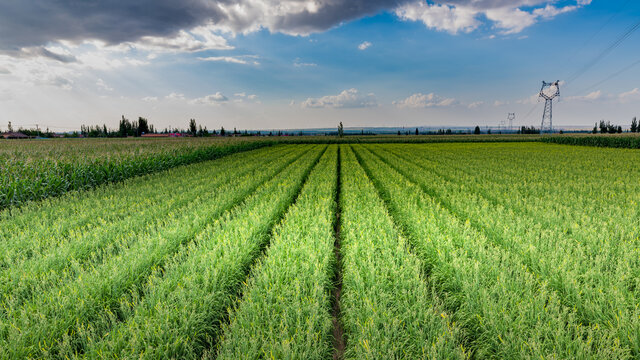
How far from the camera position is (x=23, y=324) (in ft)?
9.17

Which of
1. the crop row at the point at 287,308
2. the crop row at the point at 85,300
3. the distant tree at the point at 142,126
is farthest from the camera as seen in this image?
the distant tree at the point at 142,126

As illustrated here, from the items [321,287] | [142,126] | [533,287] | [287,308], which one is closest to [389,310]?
[321,287]

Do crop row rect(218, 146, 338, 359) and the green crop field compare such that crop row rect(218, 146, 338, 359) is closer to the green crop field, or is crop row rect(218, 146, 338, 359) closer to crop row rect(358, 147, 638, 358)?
the green crop field

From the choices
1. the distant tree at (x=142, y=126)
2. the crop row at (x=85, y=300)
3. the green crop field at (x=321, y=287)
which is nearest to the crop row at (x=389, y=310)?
the green crop field at (x=321, y=287)

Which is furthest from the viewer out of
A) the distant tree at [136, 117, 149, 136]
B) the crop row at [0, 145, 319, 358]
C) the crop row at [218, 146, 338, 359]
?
the distant tree at [136, 117, 149, 136]

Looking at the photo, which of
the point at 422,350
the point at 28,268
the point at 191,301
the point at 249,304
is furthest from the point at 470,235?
the point at 28,268

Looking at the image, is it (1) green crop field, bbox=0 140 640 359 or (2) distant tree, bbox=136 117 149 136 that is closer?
(1) green crop field, bbox=0 140 640 359

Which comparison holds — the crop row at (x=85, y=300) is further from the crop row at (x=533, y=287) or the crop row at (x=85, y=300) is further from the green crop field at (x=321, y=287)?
the crop row at (x=533, y=287)

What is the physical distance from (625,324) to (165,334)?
435 centimetres

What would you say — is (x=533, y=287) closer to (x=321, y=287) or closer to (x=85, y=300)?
(x=321, y=287)

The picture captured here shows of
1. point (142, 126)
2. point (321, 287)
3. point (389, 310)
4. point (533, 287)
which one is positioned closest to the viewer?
point (389, 310)

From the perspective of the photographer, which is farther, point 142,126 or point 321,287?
point 142,126

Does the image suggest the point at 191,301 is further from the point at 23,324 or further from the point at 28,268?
the point at 28,268

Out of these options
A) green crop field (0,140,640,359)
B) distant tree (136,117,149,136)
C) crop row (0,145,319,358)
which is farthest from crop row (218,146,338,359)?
distant tree (136,117,149,136)
